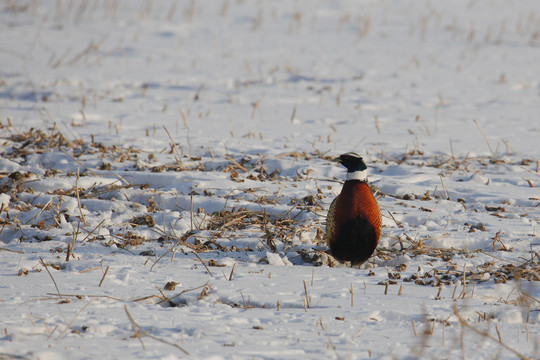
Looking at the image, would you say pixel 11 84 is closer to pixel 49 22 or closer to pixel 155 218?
pixel 49 22

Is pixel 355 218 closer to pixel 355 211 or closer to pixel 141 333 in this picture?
pixel 355 211

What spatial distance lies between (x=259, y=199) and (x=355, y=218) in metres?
1.30

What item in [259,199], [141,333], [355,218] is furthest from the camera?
[259,199]

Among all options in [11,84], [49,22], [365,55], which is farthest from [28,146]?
[49,22]

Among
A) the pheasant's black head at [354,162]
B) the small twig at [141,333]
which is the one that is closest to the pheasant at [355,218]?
the pheasant's black head at [354,162]

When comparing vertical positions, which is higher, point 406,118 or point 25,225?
point 406,118

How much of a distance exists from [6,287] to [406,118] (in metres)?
6.57

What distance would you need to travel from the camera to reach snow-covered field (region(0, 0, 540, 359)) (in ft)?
9.13

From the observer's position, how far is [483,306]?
3188mm

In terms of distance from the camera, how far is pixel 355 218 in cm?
379

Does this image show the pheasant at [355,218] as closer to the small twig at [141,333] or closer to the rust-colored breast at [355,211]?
the rust-colored breast at [355,211]

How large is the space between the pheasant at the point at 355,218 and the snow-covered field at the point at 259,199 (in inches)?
6.1

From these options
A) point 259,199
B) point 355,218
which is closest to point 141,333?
point 355,218

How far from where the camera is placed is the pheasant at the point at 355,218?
3785 mm
